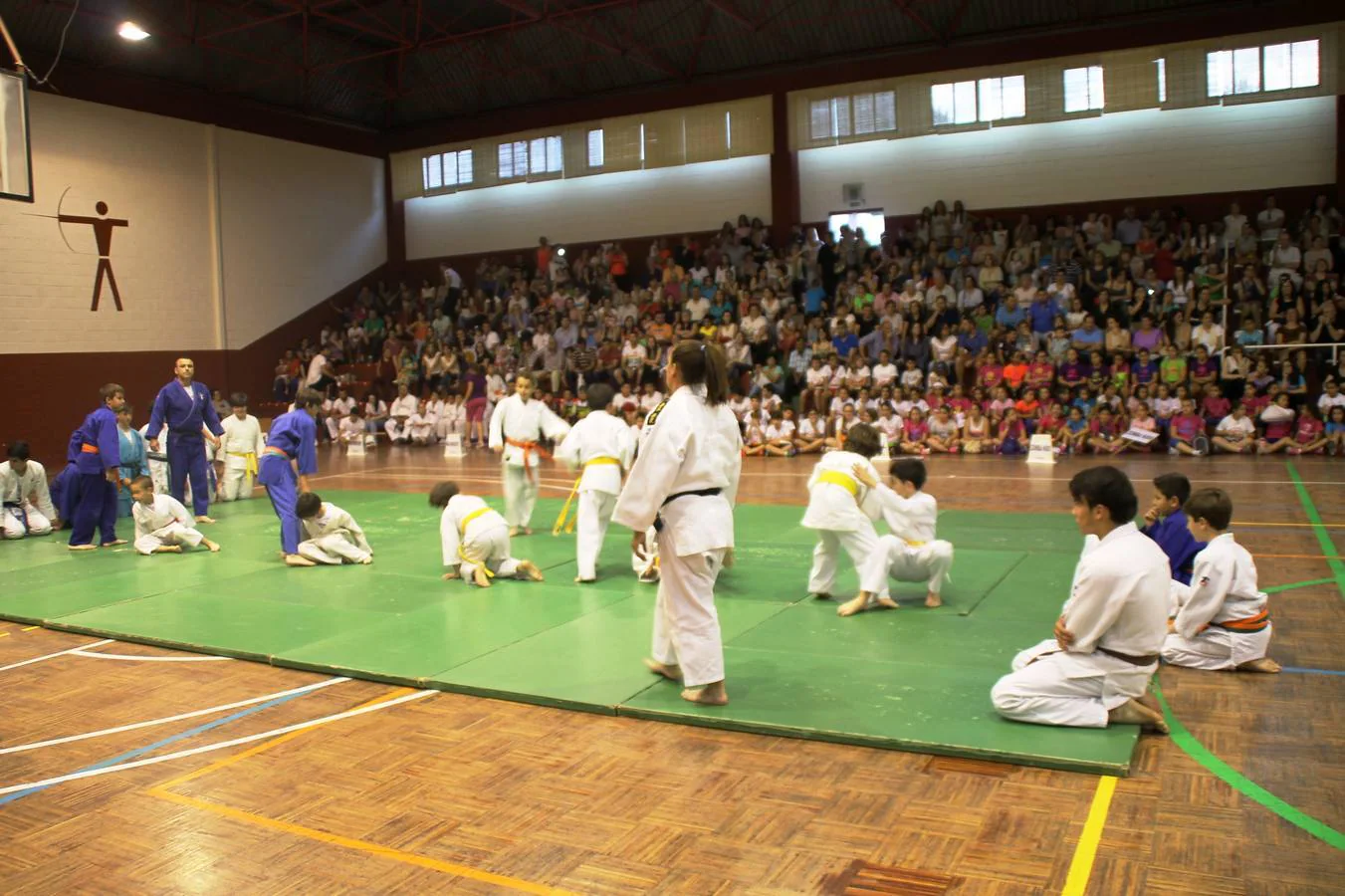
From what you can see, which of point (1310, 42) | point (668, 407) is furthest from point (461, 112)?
point (668, 407)

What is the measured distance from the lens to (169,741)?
473cm

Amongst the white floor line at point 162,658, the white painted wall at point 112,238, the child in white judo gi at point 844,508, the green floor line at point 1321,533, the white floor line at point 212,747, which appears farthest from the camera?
the white painted wall at point 112,238

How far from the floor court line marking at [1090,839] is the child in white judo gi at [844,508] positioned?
2618 mm

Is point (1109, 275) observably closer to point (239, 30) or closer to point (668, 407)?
point (668, 407)

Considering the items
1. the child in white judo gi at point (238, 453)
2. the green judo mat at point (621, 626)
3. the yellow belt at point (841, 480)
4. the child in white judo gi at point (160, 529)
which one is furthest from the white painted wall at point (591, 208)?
the yellow belt at point (841, 480)

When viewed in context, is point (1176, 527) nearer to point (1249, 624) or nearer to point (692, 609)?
point (1249, 624)

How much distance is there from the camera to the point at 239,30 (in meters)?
20.7

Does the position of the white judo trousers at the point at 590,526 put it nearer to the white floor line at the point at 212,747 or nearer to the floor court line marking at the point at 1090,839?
the white floor line at the point at 212,747

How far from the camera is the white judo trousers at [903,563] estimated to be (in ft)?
21.0

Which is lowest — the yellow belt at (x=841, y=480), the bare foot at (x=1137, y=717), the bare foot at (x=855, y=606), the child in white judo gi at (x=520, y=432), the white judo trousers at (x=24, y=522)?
the bare foot at (x=1137, y=717)

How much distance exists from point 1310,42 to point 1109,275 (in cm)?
510

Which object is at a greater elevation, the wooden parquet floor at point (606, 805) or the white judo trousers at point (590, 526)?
the white judo trousers at point (590, 526)

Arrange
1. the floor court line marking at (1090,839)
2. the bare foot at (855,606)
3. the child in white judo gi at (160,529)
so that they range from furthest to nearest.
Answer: the child in white judo gi at (160,529), the bare foot at (855,606), the floor court line marking at (1090,839)

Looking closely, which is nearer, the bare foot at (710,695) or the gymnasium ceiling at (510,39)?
the bare foot at (710,695)
